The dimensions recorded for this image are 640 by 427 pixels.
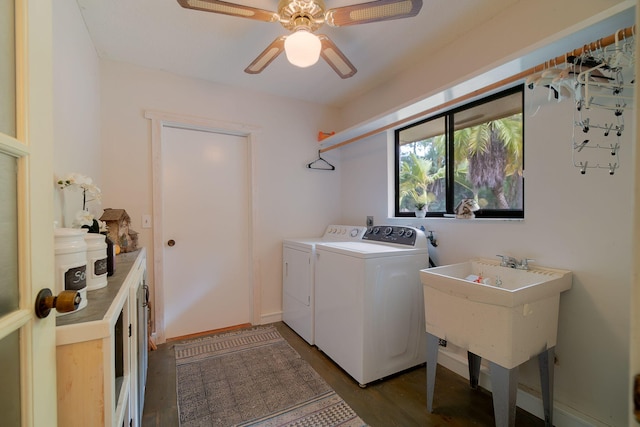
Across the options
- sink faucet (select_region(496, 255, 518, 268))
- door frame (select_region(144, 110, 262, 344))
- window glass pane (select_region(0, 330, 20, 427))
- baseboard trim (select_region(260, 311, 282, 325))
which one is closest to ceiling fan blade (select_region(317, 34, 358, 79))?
door frame (select_region(144, 110, 262, 344))

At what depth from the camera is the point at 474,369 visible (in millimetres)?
1824

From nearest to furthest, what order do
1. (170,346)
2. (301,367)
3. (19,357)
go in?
(19,357), (301,367), (170,346)

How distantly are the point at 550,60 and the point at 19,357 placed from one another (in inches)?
81.6

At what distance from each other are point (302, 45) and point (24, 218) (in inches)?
51.6

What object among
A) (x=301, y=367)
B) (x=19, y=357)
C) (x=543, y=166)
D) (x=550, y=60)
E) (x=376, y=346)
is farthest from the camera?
(x=301, y=367)

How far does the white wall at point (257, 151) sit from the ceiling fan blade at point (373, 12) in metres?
1.59

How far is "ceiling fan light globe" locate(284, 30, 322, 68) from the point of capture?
1.39 meters

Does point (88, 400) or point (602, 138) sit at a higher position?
point (602, 138)

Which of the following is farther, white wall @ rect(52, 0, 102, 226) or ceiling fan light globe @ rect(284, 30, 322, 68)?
ceiling fan light globe @ rect(284, 30, 322, 68)

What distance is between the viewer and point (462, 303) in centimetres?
143

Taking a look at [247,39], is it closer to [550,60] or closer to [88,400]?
[550,60]

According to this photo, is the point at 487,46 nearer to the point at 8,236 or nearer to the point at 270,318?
the point at 8,236

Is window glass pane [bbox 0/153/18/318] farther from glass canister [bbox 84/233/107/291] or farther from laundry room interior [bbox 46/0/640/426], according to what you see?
laundry room interior [bbox 46/0/640/426]

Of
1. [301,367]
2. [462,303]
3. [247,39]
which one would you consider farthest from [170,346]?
[247,39]
